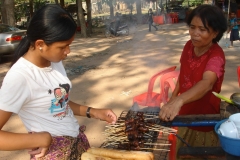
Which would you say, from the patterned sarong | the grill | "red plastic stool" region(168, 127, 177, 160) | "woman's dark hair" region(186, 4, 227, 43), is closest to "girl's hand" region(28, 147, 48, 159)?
the patterned sarong

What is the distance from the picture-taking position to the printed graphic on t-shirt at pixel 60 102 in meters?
1.86

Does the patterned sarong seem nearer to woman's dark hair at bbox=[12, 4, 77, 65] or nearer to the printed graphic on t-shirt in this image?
the printed graphic on t-shirt

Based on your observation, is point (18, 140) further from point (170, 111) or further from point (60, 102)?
point (170, 111)

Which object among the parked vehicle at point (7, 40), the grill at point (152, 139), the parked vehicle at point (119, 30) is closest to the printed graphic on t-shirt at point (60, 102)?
the grill at point (152, 139)

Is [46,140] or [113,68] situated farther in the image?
[113,68]

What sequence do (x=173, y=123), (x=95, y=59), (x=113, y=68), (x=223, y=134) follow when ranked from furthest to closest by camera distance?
(x=95, y=59), (x=113, y=68), (x=173, y=123), (x=223, y=134)

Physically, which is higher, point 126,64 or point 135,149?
point 135,149

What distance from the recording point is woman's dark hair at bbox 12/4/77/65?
1.69 meters

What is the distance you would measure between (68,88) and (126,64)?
802 cm

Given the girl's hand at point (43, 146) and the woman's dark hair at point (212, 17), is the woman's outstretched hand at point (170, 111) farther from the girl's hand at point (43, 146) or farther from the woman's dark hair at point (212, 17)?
the girl's hand at point (43, 146)

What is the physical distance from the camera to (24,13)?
1218 inches

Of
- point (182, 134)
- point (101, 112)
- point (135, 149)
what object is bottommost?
point (182, 134)

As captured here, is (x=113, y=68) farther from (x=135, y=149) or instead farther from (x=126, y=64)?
(x=135, y=149)

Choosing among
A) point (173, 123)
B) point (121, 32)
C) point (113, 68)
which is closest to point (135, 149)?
point (173, 123)
